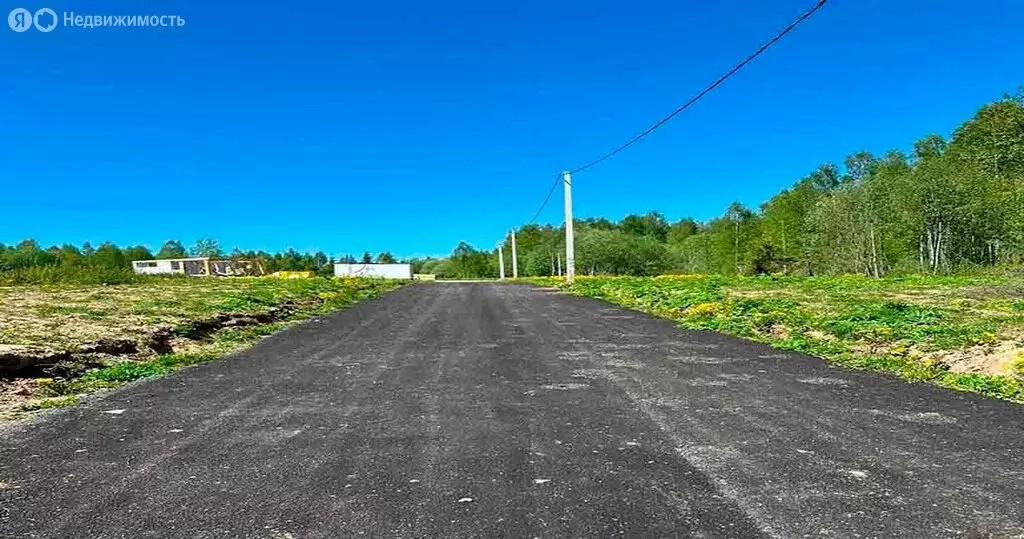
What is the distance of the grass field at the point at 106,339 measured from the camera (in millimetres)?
6938

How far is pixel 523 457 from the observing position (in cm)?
417

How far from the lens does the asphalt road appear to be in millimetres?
3129

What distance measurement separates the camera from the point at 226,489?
3.63 metres

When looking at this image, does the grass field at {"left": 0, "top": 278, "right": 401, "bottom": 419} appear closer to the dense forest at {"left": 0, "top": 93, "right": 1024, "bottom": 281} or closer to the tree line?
the dense forest at {"left": 0, "top": 93, "right": 1024, "bottom": 281}

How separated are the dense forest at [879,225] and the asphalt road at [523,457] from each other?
68.5 ft

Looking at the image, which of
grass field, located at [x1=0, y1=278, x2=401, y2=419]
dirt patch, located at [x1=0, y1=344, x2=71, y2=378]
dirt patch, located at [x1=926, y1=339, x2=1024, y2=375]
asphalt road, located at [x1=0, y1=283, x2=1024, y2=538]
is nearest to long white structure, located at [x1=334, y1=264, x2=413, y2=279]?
grass field, located at [x1=0, y1=278, x2=401, y2=419]

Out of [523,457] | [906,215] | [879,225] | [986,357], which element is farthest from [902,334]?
[879,225]

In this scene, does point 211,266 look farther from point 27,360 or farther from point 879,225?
point 27,360

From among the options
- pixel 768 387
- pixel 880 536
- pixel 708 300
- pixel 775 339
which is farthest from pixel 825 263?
pixel 880 536

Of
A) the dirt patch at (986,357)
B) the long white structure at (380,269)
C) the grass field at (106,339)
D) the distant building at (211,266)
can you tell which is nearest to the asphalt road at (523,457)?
the grass field at (106,339)

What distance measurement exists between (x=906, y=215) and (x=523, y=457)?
2019 inches

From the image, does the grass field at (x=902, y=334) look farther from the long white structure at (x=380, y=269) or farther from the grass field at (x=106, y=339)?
the long white structure at (x=380, y=269)

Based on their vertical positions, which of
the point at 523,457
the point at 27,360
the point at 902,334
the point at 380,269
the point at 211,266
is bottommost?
the point at 523,457

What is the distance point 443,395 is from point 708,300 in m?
12.1
